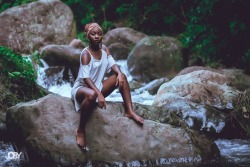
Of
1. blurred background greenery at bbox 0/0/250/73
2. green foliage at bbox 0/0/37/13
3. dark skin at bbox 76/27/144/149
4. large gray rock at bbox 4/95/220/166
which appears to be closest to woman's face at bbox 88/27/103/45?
dark skin at bbox 76/27/144/149

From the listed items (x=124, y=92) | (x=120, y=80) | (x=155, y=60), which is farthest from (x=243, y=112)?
(x=155, y=60)

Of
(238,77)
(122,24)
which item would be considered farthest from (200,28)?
(122,24)

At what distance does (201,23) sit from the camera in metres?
11.0

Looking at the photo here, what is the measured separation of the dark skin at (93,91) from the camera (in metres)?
4.90

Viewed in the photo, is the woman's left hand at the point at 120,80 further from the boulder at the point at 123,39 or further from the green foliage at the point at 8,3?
the green foliage at the point at 8,3

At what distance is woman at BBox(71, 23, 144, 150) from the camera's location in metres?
4.94

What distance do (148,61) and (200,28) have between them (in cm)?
171

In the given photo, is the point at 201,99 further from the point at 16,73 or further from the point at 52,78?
the point at 52,78

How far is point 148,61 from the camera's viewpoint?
11.8 m

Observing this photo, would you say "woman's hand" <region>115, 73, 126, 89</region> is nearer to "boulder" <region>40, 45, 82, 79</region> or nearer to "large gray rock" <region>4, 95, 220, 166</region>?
"large gray rock" <region>4, 95, 220, 166</region>

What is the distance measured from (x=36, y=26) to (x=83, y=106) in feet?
35.7

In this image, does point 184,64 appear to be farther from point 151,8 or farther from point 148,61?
point 151,8

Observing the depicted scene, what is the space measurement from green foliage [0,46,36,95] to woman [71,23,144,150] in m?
2.80

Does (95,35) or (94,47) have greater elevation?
(95,35)
